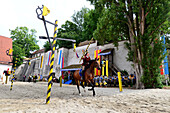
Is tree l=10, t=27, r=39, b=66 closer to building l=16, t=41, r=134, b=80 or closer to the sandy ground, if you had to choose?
building l=16, t=41, r=134, b=80

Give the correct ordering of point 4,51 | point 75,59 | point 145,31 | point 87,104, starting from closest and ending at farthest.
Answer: point 87,104 < point 145,31 < point 75,59 < point 4,51

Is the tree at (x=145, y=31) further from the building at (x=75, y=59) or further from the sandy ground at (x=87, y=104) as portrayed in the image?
the sandy ground at (x=87, y=104)

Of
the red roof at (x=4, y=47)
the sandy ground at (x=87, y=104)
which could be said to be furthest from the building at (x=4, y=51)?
the sandy ground at (x=87, y=104)

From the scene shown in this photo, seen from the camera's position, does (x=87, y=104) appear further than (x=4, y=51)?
No

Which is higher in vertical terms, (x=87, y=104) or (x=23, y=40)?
(x=23, y=40)

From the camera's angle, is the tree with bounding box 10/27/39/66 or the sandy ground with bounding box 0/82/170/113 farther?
the tree with bounding box 10/27/39/66

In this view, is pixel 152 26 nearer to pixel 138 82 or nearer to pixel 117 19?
pixel 117 19

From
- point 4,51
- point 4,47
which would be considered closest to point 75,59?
point 4,51

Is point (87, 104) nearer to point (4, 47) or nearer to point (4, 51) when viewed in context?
point (4, 51)

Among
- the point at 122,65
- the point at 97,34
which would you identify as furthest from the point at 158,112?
the point at 122,65

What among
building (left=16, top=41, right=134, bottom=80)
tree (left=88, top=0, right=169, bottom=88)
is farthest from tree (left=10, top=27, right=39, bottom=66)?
tree (left=88, top=0, right=169, bottom=88)

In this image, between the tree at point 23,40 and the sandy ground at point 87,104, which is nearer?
the sandy ground at point 87,104

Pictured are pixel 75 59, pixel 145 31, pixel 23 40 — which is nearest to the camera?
pixel 145 31

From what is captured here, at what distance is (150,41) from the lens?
13.0 m
